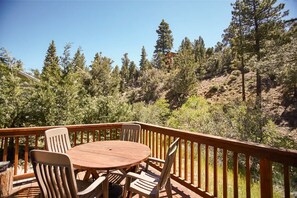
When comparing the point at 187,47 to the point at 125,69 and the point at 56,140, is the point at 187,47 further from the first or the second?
the point at 56,140

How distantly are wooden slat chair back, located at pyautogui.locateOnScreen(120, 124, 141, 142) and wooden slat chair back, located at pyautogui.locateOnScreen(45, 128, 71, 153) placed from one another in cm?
104

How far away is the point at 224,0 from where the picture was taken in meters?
6.22

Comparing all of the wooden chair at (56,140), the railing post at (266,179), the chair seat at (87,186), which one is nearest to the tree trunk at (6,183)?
the wooden chair at (56,140)

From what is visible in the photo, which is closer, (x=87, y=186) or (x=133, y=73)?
(x=87, y=186)

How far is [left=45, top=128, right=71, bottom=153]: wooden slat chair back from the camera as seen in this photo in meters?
2.70

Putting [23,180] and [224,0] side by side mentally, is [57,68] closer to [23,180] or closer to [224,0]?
[23,180]

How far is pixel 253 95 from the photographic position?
55.7 ft

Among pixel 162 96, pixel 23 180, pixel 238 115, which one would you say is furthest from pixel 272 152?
pixel 162 96

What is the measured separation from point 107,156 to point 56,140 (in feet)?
3.60

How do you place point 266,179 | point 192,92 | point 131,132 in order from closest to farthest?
point 266,179
point 131,132
point 192,92

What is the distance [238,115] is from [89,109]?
6.24 m

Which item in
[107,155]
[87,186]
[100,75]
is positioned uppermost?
[100,75]

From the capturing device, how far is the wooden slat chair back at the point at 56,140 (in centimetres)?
270

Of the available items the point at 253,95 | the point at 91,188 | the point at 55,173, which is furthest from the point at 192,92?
the point at 55,173
